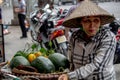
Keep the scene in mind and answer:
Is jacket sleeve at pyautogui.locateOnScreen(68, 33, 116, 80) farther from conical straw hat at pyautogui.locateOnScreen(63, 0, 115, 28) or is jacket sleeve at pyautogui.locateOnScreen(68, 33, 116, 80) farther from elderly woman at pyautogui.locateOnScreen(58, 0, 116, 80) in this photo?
conical straw hat at pyautogui.locateOnScreen(63, 0, 115, 28)

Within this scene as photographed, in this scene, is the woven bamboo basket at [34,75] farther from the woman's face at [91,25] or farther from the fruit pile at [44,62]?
the woman's face at [91,25]

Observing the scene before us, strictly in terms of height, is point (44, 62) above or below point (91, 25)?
below

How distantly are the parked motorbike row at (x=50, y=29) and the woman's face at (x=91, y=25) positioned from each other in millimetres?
4819

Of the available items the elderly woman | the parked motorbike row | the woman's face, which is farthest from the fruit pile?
the parked motorbike row

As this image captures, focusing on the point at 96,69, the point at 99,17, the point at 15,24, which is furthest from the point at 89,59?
the point at 15,24

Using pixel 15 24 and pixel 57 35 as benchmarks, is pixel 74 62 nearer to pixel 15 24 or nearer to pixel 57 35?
pixel 57 35

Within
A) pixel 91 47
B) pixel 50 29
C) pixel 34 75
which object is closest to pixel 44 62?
pixel 34 75

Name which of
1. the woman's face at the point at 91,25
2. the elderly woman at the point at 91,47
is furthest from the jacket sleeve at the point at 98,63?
the woman's face at the point at 91,25

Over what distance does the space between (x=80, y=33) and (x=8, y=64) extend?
98cm

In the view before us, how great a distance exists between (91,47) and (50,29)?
6.00m

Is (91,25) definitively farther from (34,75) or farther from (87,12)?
(34,75)

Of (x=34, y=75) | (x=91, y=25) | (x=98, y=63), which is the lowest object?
(x=34, y=75)

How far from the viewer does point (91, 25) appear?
104 inches

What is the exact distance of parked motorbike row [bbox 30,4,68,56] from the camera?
7820 mm
